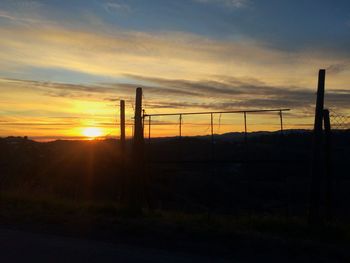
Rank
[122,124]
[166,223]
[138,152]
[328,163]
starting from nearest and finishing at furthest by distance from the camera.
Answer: [166,223] → [328,163] → [138,152] → [122,124]

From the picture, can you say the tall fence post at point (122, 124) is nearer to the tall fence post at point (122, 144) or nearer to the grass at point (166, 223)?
the tall fence post at point (122, 144)

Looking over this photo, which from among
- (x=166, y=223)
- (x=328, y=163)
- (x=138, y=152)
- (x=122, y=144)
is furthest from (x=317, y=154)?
(x=122, y=144)

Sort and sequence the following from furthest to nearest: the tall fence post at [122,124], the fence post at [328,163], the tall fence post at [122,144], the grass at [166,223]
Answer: the tall fence post at [122,124], the tall fence post at [122,144], the fence post at [328,163], the grass at [166,223]

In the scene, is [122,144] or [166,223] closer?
[166,223]

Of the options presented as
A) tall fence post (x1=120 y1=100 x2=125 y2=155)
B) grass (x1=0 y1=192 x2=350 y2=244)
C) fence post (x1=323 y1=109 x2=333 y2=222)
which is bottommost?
grass (x1=0 y1=192 x2=350 y2=244)

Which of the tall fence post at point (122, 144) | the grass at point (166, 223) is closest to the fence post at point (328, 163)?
the grass at point (166, 223)

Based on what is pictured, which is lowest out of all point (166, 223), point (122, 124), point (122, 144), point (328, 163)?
point (166, 223)

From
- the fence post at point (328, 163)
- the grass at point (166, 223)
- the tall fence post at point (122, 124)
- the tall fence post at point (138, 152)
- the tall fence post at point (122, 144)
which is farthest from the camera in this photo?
the tall fence post at point (122, 124)

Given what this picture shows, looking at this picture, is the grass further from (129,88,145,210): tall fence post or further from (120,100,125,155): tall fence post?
(120,100,125,155): tall fence post

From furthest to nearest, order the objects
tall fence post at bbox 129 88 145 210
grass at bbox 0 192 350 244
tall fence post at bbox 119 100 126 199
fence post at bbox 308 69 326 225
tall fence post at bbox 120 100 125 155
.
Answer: tall fence post at bbox 120 100 125 155 → tall fence post at bbox 119 100 126 199 → tall fence post at bbox 129 88 145 210 → fence post at bbox 308 69 326 225 → grass at bbox 0 192 350 244

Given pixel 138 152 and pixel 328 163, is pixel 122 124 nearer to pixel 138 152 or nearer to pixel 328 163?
pixel 138 152

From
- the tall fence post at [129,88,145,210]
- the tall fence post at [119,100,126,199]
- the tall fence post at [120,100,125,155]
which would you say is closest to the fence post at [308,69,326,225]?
the tall fence post at [129,88,145,210]

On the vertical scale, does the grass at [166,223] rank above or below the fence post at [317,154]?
below

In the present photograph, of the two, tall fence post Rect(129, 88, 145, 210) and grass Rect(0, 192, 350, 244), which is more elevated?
tall fence post Rect(129, 88, 145, 210)
